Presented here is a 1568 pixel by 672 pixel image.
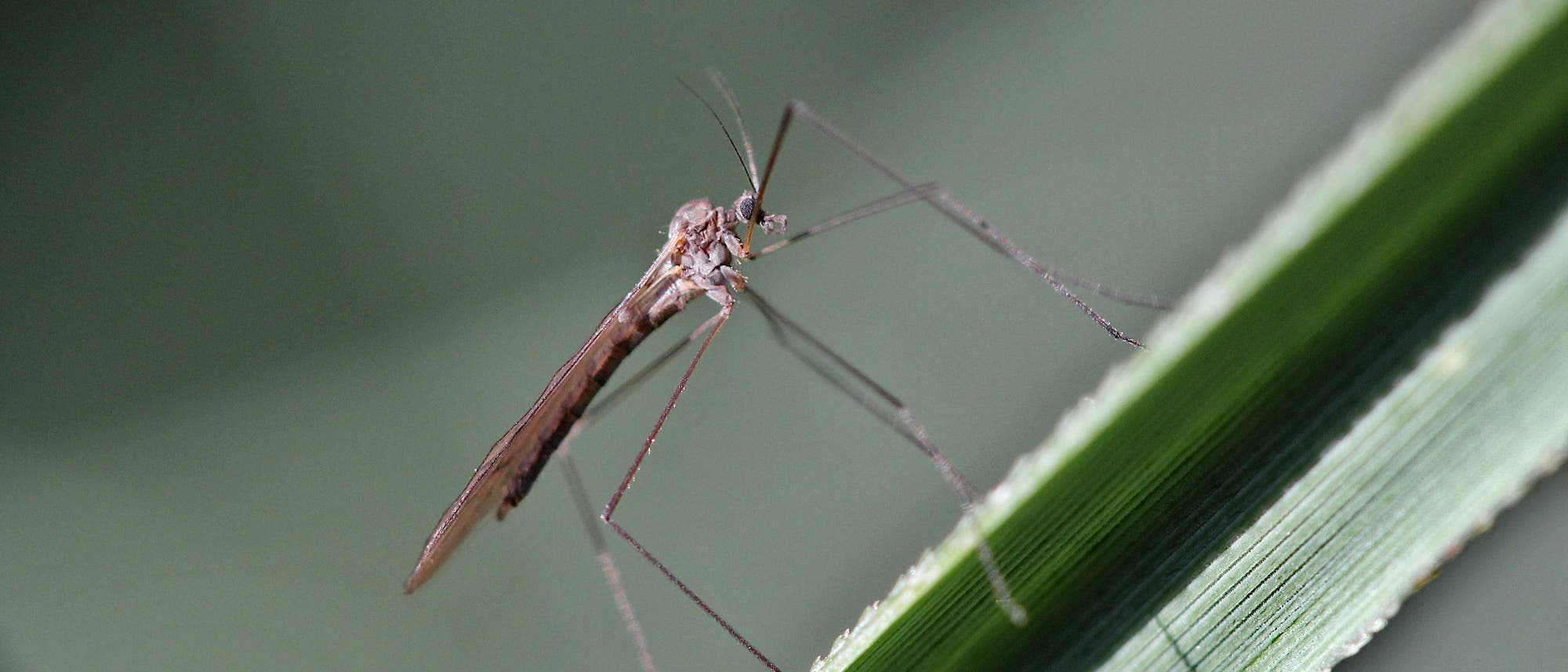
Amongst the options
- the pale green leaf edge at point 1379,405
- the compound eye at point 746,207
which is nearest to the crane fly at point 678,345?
the compound eye at point 746,207

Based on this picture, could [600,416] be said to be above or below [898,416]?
above

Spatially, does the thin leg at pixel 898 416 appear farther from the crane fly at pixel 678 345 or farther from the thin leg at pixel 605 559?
the thin leg at pixel 605 559

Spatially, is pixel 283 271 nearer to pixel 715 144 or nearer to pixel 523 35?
pixel 523 35

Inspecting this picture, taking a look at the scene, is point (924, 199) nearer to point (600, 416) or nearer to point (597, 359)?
point (597, 359)

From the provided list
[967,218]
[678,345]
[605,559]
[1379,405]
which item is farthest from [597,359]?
[1379,405]

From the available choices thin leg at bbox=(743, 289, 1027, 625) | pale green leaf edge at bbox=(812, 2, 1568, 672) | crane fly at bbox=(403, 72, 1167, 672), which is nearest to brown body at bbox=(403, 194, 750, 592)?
crane fly at bbox=(403, 72, 1167, 672)

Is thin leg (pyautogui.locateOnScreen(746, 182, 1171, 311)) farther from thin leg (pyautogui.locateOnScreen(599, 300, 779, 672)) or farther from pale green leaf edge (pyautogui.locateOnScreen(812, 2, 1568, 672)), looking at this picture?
pale green leaf edge (pyautogui.locateOnScreen(812, 2, 1568, 672))

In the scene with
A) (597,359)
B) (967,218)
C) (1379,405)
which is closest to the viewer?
(1379,405)
